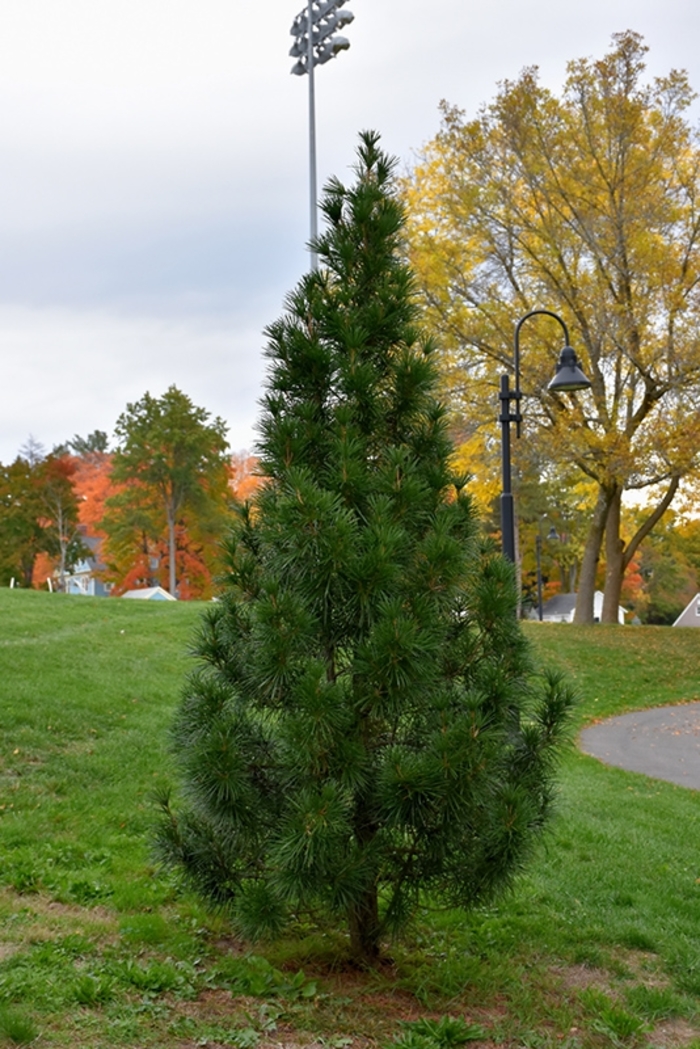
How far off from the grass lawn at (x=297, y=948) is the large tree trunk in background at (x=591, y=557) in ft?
51.9

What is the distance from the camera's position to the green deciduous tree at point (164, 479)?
44500mm

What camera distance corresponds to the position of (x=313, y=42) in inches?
780

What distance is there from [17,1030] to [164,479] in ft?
140

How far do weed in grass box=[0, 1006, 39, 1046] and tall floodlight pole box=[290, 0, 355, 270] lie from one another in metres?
16.9

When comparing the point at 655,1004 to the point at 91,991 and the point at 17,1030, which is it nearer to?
the point at 91,991

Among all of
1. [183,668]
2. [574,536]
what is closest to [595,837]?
[183,668]

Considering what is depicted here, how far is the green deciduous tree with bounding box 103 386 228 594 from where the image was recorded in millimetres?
44500

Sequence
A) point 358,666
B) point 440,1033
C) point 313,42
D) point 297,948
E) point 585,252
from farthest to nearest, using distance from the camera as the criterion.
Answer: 1. point 585,252
2. point 313,42
3. point 297,948
4. point 358,666
5. point 440,1033

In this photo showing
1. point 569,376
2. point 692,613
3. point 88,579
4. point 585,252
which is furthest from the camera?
point 692,613

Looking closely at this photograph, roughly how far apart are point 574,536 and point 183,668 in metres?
40.9

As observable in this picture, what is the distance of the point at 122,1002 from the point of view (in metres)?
4.16

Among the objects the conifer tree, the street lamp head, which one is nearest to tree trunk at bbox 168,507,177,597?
the street lamp head

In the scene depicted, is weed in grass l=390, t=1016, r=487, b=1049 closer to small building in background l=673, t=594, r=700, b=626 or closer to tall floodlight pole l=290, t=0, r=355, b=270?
tall floodlight pole l=290, t=0, r=355, b=270

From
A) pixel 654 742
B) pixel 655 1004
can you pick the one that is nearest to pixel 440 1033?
pixel 655 1004
